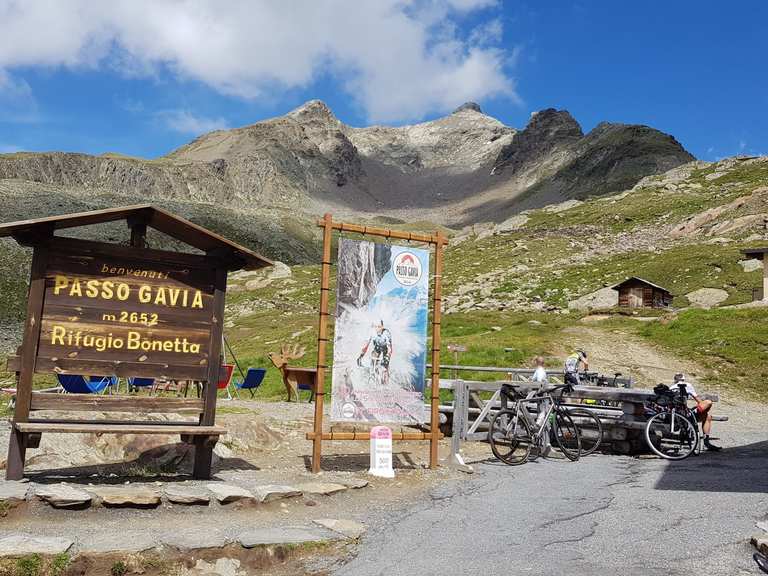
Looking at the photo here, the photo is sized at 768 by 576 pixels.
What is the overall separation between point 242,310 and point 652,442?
5336 centimetres

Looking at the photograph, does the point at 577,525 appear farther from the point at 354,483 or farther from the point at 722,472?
the point at 722,472

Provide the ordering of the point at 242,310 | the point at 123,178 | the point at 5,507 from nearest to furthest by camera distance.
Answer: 1. the point at 5,507
2. the point at 242,310
3. the point at 123,178

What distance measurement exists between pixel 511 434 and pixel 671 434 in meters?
3.39

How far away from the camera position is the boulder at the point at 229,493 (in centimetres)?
814

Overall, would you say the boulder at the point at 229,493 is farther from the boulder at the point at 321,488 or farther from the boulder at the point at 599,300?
the boulder at the point at 599,300

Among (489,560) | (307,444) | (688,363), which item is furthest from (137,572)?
(688,363)

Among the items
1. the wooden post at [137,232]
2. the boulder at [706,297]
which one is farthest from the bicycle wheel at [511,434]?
the boulder at [706,297]

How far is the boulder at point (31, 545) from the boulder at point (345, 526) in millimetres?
2700

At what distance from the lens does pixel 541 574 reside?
5.99 m

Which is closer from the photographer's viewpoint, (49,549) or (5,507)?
(49,549)

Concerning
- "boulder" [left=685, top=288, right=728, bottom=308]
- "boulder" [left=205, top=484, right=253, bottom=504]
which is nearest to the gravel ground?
"boulder" [left=205, top=484, right=253, bottom=504]

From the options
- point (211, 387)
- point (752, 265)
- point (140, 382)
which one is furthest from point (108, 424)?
point (752, 265)

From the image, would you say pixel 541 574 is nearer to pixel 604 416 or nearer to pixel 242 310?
pixel 604 416

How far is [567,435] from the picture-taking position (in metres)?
13.6
